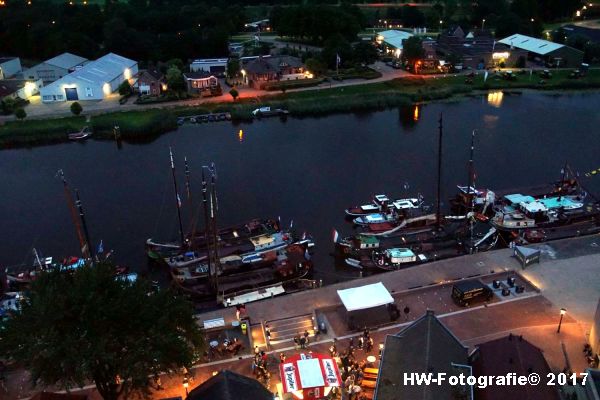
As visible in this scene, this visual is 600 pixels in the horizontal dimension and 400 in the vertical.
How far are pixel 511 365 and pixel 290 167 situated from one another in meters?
31.3

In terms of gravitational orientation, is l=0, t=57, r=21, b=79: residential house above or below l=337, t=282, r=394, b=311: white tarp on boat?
above

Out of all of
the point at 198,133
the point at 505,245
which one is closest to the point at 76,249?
the point at 198,133

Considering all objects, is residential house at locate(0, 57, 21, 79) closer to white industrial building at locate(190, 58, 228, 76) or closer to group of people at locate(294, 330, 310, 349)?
white industrial building at locate(190, 58, 228, 76)

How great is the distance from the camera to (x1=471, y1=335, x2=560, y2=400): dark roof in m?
17.5

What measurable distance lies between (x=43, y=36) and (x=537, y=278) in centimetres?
8393

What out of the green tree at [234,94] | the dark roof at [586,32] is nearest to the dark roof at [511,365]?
the green tree at [234,94]

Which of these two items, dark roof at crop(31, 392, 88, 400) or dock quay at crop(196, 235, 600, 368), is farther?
dock quay at crop(196, 235, 600, 368)

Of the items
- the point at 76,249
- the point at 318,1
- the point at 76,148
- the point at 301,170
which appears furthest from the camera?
the point at 318,1

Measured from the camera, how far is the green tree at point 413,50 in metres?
76.4

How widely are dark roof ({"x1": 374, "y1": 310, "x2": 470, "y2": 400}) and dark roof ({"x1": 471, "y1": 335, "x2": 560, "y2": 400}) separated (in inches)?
31.2

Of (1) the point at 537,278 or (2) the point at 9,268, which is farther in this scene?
(2) the point at 9,268

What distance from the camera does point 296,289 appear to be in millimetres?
29375

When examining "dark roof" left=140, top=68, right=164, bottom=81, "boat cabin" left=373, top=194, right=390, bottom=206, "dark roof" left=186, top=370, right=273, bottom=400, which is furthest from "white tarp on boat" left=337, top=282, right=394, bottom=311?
"dark roof" left=140, top=68, right=164, bottom=81

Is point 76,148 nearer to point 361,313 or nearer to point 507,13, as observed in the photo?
point 361,313
